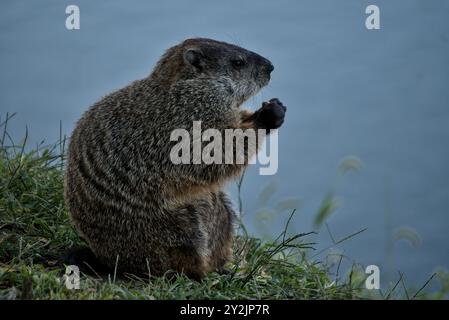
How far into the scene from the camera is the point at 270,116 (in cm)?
579

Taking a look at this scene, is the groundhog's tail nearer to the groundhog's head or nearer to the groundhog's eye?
the groundhog's head

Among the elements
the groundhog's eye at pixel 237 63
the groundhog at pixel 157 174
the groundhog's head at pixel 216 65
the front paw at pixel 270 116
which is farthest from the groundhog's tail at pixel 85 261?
the groundhog's eye at pixel 237 63

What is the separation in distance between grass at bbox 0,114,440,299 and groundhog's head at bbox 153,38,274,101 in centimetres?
102

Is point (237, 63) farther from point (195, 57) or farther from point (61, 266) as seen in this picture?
point (61, 266)

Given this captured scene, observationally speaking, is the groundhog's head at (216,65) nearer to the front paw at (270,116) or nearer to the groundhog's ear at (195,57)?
the groundhog's ear at (195,57)

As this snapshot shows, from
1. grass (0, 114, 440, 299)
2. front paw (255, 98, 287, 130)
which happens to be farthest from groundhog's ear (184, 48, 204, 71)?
grass (0, 114, 440, 299)

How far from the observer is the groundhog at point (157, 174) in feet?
17.8

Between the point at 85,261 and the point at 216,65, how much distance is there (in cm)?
167

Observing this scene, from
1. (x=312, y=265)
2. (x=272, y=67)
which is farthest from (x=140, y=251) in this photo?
(x=272, y=67)

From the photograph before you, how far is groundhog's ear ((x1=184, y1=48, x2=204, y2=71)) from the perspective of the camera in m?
5.80

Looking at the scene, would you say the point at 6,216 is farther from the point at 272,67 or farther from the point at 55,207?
the point at 272,67

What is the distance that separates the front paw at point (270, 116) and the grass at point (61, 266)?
649 mm
